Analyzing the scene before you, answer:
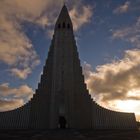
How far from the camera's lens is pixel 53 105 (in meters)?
61.0

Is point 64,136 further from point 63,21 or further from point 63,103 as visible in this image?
point 63,21

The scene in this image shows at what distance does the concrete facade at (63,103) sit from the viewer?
60719 millimetres

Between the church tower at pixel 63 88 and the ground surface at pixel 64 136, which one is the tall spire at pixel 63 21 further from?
the ground surface at pixel 64 136

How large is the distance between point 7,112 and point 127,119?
3753cm

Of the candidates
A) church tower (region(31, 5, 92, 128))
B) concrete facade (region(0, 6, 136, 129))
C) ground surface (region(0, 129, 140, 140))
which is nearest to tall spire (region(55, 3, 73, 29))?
church tower (region(31, 5, 92, 128))

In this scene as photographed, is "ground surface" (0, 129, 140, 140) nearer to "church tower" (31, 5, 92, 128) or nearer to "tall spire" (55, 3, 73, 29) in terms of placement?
"church tower" (31, 5, 92, 128)

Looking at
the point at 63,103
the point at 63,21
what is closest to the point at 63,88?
the point at 63,103

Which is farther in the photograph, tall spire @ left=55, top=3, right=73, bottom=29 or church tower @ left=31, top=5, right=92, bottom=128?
tall spire @ left=55, top=3, right=73, bottom=29

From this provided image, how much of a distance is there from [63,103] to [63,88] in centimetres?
424

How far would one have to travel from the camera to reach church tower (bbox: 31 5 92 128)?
6012cm

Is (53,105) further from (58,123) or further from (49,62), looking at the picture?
(49,62)

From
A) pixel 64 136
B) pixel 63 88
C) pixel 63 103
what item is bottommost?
pixel 64 136

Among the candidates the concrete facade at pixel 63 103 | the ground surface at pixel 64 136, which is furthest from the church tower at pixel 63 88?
the ground surface at pixel 64 136

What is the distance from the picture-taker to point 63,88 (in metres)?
61.5
